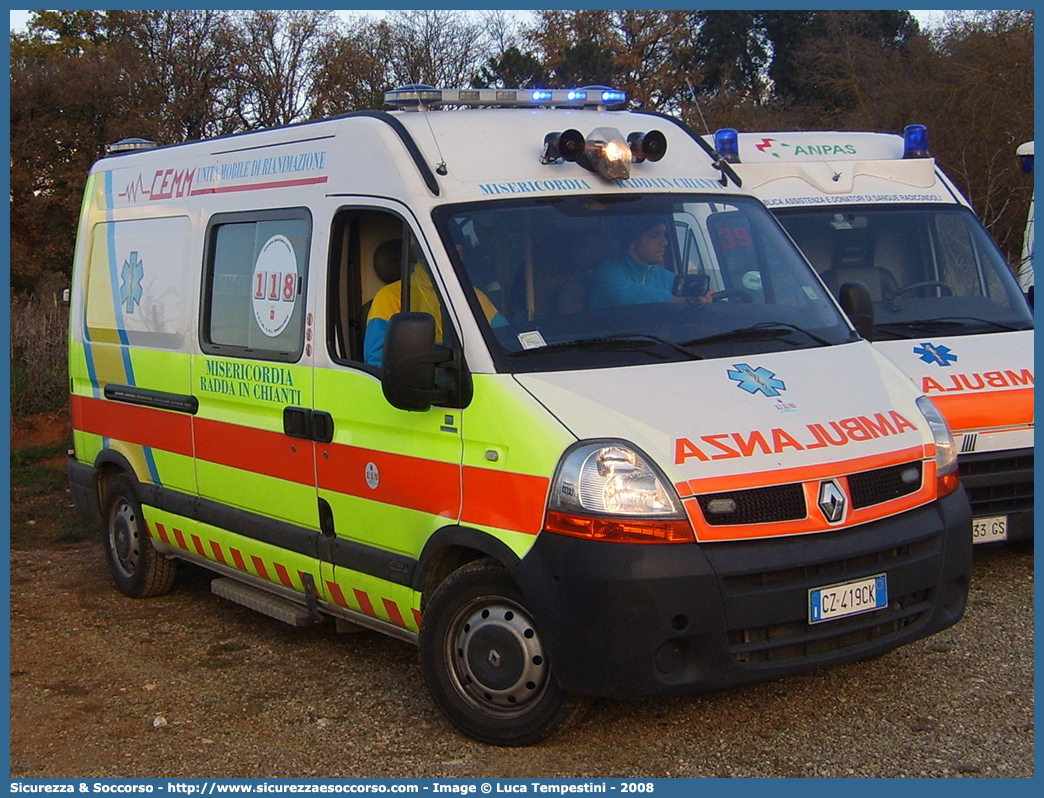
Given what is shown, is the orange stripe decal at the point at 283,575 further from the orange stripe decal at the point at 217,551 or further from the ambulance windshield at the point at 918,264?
the ambulance windshield at the point at 918,264

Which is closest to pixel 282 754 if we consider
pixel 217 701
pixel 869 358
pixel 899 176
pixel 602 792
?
pixel 217 701

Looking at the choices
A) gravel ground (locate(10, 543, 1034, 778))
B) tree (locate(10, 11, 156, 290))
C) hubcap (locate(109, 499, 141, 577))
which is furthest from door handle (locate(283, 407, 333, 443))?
tree (locate(10, 11, 156, 290))

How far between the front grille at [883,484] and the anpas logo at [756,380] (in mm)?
448

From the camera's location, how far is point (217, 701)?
5785mm

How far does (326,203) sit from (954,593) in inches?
123

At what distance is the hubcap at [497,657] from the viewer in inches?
190

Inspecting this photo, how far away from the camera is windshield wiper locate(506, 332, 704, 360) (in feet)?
16.4

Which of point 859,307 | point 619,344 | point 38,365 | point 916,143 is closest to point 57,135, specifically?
point 38,365

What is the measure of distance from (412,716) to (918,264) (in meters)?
4.33

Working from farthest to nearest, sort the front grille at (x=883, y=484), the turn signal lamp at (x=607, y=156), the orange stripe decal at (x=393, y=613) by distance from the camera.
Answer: the turn signal lamp at (x=607, y=156) < the orange stripe decal at (x=393, y=613) < the front grille at (x=883, y=484)

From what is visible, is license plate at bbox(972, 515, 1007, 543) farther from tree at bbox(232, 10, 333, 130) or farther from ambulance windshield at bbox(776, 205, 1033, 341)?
tree at bbox(232, 10, 333, 130)

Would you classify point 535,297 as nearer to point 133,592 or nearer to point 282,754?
point 282,754

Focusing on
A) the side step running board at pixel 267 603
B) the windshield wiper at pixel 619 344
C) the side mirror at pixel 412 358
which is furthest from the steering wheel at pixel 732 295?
the side step running board at pixel 267 603

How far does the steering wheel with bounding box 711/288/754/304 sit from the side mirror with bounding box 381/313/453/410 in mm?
1212
